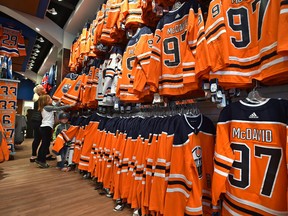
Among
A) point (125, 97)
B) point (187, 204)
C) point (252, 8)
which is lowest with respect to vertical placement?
point (187, 204)

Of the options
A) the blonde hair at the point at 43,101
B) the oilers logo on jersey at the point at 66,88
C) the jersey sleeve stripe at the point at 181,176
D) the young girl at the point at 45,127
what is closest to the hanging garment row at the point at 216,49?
the jersey sleeve stripe at the point at 181,176

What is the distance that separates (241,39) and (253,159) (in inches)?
27.9

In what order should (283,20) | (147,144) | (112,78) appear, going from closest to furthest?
(283,20), (147,144), (112,78)

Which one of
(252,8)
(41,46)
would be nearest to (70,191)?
(252,8)

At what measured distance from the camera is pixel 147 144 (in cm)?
169

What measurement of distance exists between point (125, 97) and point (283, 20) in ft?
4.54

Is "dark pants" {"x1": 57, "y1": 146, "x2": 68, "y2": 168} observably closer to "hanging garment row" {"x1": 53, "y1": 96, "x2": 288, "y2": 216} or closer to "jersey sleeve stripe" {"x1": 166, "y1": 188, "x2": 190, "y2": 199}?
"hanging garment row" {"x1": 53, "y1": 96, "x2": 288, "y2": 216}

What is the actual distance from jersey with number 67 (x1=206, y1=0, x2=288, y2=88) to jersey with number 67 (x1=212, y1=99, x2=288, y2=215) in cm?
18

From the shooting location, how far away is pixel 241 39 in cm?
114

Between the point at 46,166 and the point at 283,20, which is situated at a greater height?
the point at 283,20

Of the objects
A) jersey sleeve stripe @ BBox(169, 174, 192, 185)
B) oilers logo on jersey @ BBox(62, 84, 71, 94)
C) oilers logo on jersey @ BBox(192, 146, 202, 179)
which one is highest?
oilers logo on jersey @ BBox(62, 84, 71, 94)

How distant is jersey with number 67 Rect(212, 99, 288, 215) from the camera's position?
0.94 m

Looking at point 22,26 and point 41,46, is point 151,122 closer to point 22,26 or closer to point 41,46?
point 22,26

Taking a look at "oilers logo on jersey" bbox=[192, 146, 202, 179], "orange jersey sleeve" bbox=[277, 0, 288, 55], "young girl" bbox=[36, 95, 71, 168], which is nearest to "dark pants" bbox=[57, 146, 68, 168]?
"young girl" bbox=[36, 95, 71, 168]
